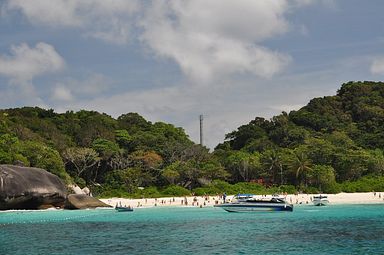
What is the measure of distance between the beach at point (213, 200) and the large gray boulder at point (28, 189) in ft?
29.0

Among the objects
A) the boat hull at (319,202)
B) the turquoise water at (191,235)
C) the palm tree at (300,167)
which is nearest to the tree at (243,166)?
the palm tree at (300,167)

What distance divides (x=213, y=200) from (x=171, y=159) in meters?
16.8

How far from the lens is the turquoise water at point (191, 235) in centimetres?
2330

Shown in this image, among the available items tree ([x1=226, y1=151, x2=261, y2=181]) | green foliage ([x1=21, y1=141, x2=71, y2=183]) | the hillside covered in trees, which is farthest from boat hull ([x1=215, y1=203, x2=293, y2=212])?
tree ([x1=226, y1=151, x2=261, y2=181])

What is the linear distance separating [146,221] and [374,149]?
52.9 m

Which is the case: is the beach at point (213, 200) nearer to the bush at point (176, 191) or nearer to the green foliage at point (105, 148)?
the bush at point (176, 191)

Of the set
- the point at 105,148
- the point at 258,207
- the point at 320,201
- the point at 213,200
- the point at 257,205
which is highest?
the point at 105,148

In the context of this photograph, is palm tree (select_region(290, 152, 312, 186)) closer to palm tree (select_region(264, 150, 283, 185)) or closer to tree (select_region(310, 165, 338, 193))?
tree (select_region(310, 165, 338, 193))

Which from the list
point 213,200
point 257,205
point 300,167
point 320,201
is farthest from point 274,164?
point 257,205

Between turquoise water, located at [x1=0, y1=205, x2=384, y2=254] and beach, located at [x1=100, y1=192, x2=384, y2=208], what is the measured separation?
15931mm

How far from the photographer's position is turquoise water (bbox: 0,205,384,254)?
23297mm

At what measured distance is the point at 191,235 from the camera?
29.0m

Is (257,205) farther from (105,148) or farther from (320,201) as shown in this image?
(105,148)

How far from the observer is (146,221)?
38.9 m
